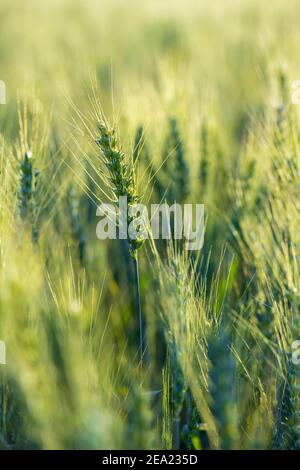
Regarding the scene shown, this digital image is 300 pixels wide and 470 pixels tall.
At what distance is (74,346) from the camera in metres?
0.67

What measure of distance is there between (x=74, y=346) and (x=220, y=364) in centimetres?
19

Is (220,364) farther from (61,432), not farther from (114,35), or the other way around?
(114,35)

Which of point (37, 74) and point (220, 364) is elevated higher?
point (37, 74)

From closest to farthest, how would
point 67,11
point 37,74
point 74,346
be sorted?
point 74,346, point 37,74, point 67,11

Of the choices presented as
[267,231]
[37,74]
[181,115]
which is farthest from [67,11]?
[267,231]

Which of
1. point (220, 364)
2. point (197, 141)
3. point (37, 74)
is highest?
point (37, 74)

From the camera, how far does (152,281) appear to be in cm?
138

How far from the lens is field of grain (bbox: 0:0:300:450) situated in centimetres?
71

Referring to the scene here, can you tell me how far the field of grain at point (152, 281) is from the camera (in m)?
0.71

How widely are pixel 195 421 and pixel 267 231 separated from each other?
45 cm

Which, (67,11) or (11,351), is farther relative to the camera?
(67,11)

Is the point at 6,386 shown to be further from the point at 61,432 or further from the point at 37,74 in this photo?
the point at 37,74

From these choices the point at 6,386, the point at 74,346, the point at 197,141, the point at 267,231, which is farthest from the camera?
the point at 197,141

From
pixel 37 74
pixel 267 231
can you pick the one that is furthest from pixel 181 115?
pixel 37 74
